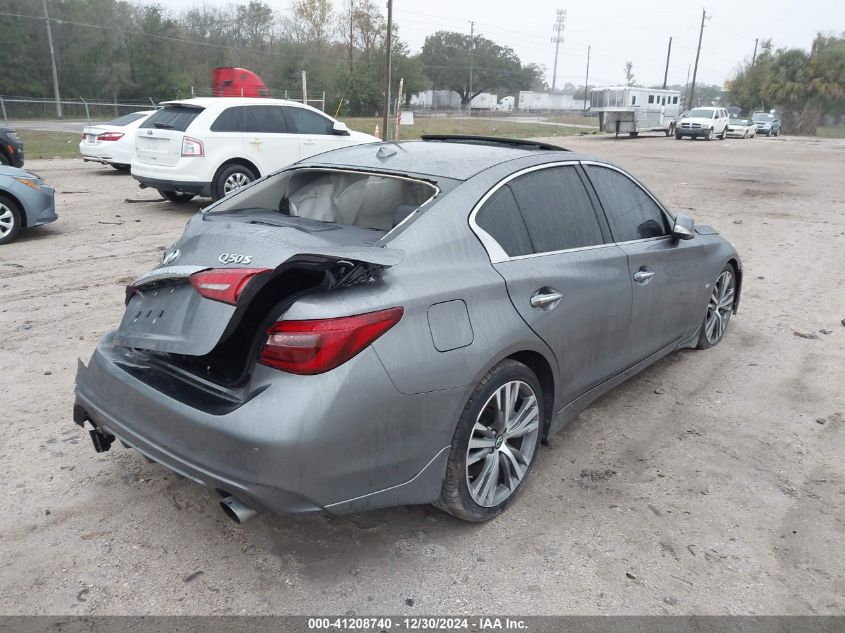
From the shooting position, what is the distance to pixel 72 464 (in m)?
3.46

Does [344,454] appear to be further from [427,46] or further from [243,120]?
[427,46]

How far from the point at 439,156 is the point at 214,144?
7520mm

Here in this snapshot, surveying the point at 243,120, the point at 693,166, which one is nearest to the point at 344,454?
the point at 243,120

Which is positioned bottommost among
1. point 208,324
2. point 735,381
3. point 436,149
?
point 735,381

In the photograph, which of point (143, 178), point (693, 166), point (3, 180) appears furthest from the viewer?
point (693, 166)

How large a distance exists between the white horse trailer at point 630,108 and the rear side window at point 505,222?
38.1 meters

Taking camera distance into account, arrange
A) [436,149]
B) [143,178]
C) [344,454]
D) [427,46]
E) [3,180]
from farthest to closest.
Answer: [427,46] → [143,178] → [3,180] → [436,149] → [344,454]

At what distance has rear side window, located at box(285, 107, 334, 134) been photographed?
11250 millimetres

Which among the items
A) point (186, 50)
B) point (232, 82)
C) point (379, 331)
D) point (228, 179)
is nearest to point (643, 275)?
point (379, 331)

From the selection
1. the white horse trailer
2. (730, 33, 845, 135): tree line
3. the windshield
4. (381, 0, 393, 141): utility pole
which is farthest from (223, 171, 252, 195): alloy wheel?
(730, 33, 845, 135): tree line

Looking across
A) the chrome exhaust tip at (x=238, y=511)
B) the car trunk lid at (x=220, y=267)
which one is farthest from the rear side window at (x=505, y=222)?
the chrome exhaust tip at (x=238, y=511)

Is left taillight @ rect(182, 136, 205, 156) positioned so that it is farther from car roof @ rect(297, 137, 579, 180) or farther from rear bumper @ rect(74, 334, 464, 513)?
rear bumper @ rect(74, 334, 464, 513)

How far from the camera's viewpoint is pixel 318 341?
7.88 feet

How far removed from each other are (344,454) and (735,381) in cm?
345
